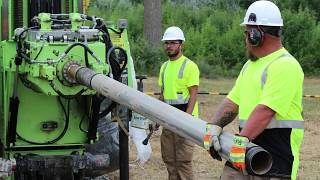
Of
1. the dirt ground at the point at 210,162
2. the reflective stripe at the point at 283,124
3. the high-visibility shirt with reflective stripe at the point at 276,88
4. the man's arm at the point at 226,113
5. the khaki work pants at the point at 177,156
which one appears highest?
the high-visibility shirt with reflective stripe at the point at 276,88

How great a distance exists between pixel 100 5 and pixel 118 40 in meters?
25.1

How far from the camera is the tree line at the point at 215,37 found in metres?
22.4

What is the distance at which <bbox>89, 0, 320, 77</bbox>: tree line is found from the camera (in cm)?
2239

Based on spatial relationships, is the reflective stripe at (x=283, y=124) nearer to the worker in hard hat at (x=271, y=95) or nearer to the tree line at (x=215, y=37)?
the worker in hard hat at (x=271, y=95)

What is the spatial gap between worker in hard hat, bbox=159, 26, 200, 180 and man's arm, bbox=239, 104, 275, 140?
3.27 meters

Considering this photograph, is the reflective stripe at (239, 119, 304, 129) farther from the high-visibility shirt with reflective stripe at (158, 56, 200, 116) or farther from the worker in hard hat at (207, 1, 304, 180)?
the high-visibility shirt with reflective stripe at (158, 56, 200, 116)

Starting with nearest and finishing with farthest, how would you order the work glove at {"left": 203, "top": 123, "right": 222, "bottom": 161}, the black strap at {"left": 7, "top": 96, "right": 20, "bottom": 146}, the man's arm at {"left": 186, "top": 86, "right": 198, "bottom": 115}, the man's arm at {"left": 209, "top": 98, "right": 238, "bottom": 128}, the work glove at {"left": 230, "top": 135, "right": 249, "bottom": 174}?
the work glove at {"left": 230, "top": 135, "right": 249, "bottom": 174} < the work glove at {"left": 203, "top": 123, "right": 222, "bottom": 161} < the man's arm at {"left": 209, "top": 98, "right": 238, "bottom": 128} < the black strap at {"left": 7, "top": 96, "right": 20, "bottom": 146} < the man's arm at {"left": 186, "top": 86, "right": 198, "bottom": 115}

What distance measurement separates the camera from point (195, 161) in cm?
970

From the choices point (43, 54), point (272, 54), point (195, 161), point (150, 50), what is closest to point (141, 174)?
point (195, 161)

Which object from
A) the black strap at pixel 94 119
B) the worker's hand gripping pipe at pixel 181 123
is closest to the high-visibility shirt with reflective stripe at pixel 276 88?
the worker's hand gripping pipe at pixel 181 123

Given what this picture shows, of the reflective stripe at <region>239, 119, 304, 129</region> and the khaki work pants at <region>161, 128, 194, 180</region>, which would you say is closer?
the reflective stripe at <region>239, 119, 304, 129</region>

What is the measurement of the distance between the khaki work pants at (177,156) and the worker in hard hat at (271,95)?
2.98 metres

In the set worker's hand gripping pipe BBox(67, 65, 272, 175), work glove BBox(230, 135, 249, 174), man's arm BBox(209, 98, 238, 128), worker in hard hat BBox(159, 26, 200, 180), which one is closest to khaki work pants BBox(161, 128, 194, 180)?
worker in hard hat BBox(159, 26, 200, 180)

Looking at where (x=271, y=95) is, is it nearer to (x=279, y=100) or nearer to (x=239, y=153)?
(x=279, y=100)
